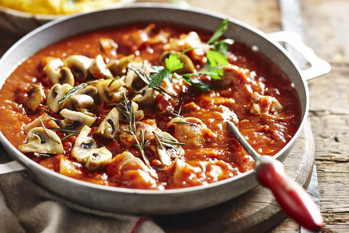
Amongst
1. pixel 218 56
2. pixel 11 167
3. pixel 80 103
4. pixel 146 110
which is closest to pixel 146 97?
pixel 146 110

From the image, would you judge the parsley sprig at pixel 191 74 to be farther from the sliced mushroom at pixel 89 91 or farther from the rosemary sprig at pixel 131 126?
the sliced mushroom at pixel 89 91

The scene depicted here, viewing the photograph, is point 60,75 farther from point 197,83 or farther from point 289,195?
point 289,195

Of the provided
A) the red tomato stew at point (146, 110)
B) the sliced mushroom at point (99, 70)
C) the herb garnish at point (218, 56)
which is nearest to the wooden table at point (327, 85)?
the red tomato stew at point (146, 110)

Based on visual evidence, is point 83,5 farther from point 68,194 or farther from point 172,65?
point 68,194

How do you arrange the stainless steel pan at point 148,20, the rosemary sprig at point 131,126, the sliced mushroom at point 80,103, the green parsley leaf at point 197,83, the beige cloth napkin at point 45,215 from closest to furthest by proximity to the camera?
the stainless steel pan at point 148,20 → the beige cloth napkin at point 45,215 → the rosemary sprig at point 131,126 → the sliced mushroom at point 80,103 → the green parsley leaf at point 197,83

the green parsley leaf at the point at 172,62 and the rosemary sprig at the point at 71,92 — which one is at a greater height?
the green parsley leaf at the point at 172,62

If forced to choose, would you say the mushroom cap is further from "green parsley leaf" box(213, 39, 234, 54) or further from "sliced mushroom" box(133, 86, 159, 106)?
"green parsley leaf" box(213, 39, 234, 54)
